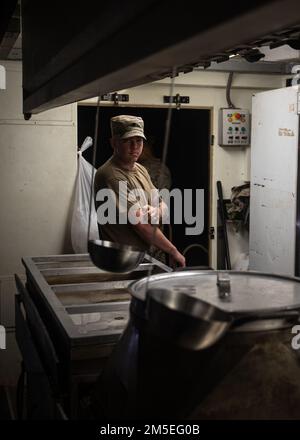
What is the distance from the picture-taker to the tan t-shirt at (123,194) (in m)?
3.49

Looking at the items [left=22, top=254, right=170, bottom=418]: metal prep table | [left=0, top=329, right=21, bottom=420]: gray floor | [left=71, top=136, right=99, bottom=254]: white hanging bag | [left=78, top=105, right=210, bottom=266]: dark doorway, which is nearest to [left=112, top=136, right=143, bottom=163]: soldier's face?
[left=71, top=136, right=99, bottom=254]: white hanging bag

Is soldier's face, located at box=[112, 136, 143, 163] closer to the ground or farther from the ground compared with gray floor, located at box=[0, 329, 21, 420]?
farther from the ground

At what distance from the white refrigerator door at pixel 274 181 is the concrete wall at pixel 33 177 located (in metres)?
1.66

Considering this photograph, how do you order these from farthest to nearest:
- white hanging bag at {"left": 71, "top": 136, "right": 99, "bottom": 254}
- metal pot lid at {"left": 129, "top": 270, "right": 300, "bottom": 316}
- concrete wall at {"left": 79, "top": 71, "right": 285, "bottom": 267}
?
1. concrete wall at {"left": 79, "top": 71, "right": 285, "bottom": 267}
2. white hanging bag at {"left": 71, "top": 136, "right": 99, "bottom": 254}
3. metal pot lid at {"left": 129, "top": 270, "right": 300, "bottom": 316}

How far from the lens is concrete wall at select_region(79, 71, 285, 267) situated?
4957 mm

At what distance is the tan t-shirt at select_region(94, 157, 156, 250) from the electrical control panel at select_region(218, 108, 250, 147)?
1699 millimetres

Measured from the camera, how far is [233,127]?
516 cm

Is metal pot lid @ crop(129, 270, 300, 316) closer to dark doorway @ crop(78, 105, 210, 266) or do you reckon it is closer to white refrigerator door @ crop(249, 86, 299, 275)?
white refrigerator door @ crop(249, 86, 299, 275)

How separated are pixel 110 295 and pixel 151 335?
46.3 inches

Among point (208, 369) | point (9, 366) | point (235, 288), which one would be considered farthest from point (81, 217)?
point (208, 369)

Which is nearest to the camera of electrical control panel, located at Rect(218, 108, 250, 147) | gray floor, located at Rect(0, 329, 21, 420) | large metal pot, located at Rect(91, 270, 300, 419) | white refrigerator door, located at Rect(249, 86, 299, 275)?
large metal pot, located at Rect(91, 270, 300, 419)

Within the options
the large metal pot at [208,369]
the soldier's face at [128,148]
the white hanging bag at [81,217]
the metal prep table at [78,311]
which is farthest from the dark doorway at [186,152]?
the large metal pot at [208,369]

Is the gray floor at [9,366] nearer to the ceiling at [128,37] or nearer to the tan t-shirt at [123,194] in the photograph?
the tan t-shirt at [123,194]

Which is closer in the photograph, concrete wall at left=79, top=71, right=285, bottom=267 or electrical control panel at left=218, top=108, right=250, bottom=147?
concrete wall at left=79, top=71, right=285, bottom=267
